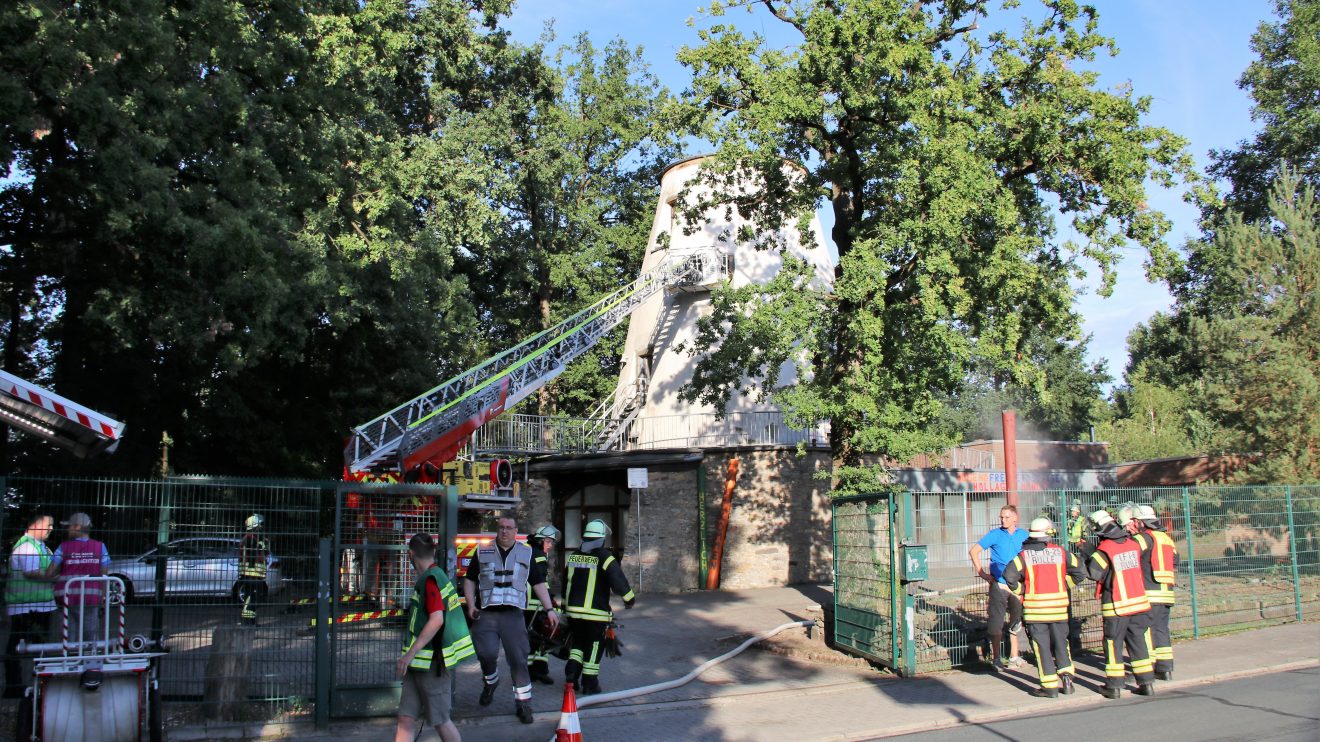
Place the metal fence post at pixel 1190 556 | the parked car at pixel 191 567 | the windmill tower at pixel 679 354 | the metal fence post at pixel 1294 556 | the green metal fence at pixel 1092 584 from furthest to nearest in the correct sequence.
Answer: the windmill tower at pixel 679 354, the metal fence post at pixel 1294 556, the metal fence post at pixel 1190 556, the green metal fence at pixel 1092 584, the parked car at pixel 191 567

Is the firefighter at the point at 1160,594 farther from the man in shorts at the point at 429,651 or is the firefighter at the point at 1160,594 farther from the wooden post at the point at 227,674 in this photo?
the wooden post at the point at 227,674

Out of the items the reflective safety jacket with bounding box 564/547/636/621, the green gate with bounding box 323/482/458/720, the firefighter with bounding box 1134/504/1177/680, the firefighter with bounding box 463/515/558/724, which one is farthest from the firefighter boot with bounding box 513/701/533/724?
the firefighter with bounding box 1134/504/1177/680

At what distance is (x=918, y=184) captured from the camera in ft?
41.8

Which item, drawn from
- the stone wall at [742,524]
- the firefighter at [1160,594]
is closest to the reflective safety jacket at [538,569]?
the firefighter at [1160,594]

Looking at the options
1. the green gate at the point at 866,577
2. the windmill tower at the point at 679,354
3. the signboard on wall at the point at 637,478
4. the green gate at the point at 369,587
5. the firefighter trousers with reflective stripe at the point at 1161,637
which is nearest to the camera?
the green gate at the point at 369,587

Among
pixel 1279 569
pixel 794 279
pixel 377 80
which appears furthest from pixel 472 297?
pixel 1279 569

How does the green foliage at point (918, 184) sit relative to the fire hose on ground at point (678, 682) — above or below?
above

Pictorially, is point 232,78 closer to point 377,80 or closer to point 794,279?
point 377,80

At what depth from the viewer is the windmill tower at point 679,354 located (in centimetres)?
2427

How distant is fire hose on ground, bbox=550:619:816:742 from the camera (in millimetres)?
9547

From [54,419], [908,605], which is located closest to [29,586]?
[54,419]

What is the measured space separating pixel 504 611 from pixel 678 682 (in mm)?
2531

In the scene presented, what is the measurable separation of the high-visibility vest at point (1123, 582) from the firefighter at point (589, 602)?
518 cm

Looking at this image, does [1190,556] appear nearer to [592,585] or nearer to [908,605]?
[908,605]
